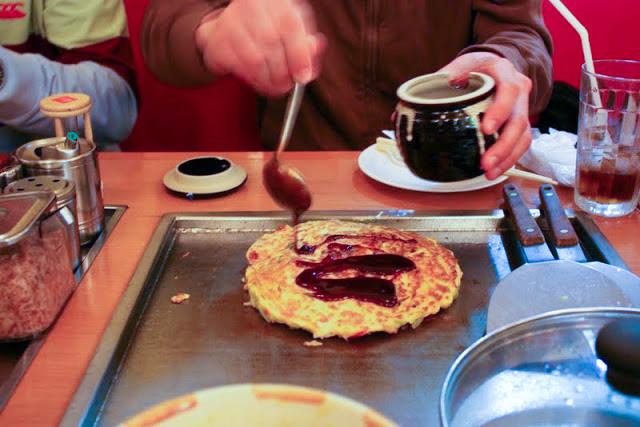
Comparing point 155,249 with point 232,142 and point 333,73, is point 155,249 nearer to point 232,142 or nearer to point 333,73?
point 333,73

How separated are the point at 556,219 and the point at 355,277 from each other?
41 centimetres

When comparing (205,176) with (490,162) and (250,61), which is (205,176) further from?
(490,162)

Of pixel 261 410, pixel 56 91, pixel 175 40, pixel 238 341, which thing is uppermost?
pixel 175 40

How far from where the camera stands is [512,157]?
128cm

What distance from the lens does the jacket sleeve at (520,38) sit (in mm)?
1589

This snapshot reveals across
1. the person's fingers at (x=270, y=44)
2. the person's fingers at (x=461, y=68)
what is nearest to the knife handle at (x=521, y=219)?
the person's fingers at (x=461, y=68)

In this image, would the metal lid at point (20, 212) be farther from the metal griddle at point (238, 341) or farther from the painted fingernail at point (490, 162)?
the painted fingernail at point (490, 162)

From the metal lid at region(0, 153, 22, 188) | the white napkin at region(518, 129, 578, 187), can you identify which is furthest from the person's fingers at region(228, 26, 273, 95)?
the white napkin at region(518, 129, 578, 187)

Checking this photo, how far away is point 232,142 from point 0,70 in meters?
0.96

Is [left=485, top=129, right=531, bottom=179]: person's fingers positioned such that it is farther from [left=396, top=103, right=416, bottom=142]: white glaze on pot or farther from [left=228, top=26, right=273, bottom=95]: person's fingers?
[left=228, top=26, right=273, bottom=95]: person's fingers

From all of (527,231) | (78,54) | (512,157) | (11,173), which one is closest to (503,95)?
(512,157)

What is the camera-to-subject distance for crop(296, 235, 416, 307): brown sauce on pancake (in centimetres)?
109

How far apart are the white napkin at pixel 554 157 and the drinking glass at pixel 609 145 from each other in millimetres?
79

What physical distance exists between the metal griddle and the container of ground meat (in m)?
0.10
